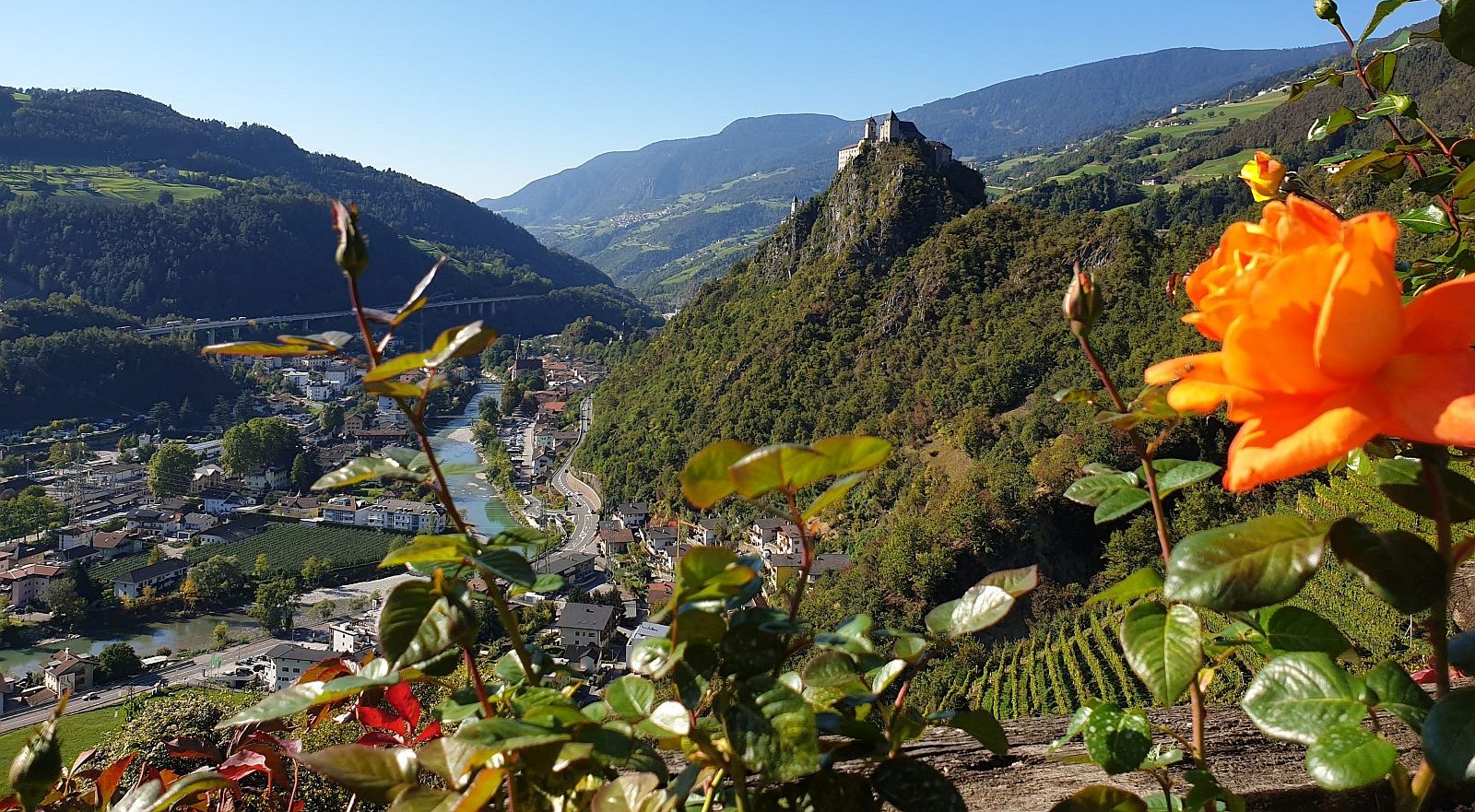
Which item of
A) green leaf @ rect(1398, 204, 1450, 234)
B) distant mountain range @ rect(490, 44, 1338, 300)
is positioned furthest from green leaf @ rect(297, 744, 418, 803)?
distant mountain range @ rect(490, 44, 1338, 300)

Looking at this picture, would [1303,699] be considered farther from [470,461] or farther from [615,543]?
[470,461]

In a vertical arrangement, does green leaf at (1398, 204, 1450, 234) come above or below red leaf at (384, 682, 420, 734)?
above

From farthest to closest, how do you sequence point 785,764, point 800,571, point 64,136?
point 64,136, point 800,571, point 785,764

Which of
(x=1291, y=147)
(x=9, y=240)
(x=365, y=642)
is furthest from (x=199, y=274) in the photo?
(x=1291, y=147)

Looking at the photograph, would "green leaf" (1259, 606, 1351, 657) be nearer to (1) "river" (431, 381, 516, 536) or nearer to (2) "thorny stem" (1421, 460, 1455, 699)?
(2) "thorny stem" (1421, 460, 1455, 699)

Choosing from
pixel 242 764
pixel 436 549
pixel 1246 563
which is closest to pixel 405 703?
pixel 242 764

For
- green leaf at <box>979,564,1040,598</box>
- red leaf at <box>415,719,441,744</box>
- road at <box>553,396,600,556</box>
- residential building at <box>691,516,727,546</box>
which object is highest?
green leaf at <box>979,564,1040,598</box>

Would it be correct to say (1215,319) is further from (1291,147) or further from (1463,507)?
(1291,147)
